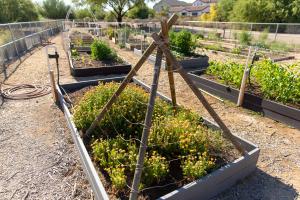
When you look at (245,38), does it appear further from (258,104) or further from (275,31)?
(258,104)

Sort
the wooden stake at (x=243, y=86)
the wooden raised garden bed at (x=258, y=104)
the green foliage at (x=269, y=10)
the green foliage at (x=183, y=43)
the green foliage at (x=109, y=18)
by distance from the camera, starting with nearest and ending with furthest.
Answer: the wooden raised garden bed at (x=258, y=104)
the wooden stake at (x=243, y=86)
the green foliage at (x=183, y=43)
the green foliage at (x=269, y=10)
the green foliage at (x=109, y=18)

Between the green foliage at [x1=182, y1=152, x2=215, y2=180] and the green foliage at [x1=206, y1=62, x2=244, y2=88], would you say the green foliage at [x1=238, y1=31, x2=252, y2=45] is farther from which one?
the green foliage at [x1=182, y1=152, x2=215, y2=180]

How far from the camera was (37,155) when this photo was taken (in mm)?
3553

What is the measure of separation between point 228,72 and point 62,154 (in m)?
4.24

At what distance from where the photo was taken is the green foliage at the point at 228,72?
550 centimetres

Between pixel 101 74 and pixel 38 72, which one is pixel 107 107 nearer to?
pixel 101 74

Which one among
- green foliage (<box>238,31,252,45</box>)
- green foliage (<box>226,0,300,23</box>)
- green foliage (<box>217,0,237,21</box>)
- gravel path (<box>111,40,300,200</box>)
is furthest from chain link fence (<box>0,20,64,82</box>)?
green foliage (<box>217,0,237,21</box>)

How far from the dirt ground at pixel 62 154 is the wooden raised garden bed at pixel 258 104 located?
0.46 feet

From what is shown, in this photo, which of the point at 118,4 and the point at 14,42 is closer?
the point at 14,42

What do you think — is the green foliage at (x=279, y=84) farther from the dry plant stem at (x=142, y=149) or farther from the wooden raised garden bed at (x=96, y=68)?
the wooden raised garden bed at (x=96, y=68)

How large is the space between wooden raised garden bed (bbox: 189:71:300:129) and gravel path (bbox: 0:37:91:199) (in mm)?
3583

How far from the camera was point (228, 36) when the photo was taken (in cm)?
1761

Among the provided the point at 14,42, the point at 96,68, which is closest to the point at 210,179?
the point at 96,68

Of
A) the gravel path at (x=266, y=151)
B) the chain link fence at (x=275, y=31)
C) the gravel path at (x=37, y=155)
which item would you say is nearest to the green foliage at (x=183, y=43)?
the gravel path at (x=266, y=151)
